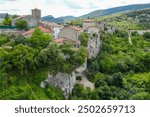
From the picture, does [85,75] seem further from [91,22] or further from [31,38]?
[91,22]

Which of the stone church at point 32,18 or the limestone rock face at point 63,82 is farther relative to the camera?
the stone church at point 32,18

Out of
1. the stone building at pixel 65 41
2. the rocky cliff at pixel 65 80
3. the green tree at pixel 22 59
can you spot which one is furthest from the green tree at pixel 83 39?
the green tree at pixel 22 59

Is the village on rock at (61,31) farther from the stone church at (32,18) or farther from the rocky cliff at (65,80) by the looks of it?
the rocky cliff at (65,80)

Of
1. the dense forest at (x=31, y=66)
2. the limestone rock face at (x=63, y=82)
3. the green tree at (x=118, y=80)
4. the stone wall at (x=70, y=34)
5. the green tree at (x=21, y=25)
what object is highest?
the green tree at (x=21, y=25)

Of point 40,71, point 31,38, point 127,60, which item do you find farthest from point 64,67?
point 127,60

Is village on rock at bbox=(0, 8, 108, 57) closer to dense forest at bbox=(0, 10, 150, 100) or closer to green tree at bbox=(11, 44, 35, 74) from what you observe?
dense forest at bbox=(0, 10, 150, 100)

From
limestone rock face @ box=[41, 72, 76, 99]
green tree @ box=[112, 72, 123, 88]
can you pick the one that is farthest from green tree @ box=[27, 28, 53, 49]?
green tree @ box=[112, 72, 123, 88]

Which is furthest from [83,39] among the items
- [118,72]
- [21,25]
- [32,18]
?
[32,18]
